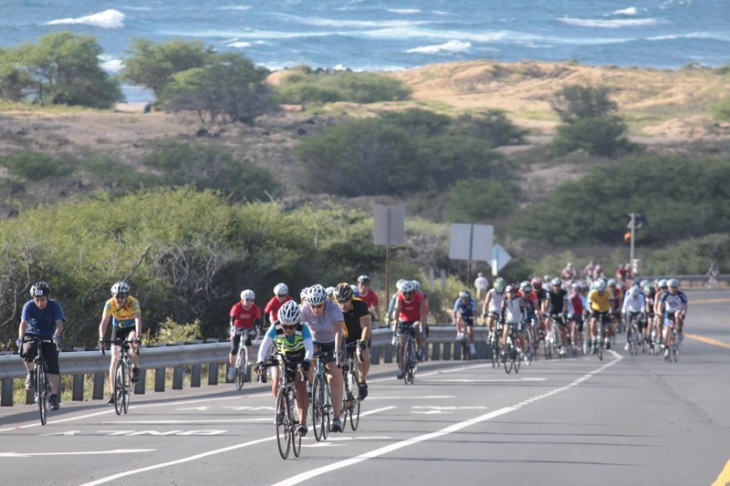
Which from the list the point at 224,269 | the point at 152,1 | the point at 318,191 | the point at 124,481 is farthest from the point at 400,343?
the point at 152,1

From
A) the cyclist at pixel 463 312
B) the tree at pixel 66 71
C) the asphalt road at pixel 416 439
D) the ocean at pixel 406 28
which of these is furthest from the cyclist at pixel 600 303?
the ocean at pixel 406 28

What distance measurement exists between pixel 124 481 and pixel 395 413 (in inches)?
300

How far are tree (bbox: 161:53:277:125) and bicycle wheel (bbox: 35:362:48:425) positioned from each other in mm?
88009

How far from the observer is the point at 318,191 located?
95.1m

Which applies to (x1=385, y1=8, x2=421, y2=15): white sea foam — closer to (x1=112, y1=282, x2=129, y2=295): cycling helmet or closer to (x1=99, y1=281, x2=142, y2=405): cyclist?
(x1=99, y1=281, x2=142, y2=405): cyclist

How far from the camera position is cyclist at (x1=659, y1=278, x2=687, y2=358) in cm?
3453

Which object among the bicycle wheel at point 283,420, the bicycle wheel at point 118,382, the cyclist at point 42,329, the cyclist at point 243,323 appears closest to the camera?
the bicycle wheel at point 283,420

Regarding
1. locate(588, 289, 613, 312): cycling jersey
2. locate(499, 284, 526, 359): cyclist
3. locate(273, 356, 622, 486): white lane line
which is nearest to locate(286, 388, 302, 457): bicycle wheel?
locate(273, 356, 622, 486): white lane line

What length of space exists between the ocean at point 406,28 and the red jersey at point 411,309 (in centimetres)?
12952

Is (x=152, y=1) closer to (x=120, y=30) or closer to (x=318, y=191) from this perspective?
(x=120, y=30)

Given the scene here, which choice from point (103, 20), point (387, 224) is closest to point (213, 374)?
point (387, 224)

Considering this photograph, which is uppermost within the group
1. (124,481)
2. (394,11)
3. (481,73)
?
(394,11)

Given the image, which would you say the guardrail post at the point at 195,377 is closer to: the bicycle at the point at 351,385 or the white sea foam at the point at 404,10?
the bicycle at the point at 351,385

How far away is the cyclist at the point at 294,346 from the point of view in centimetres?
1498
